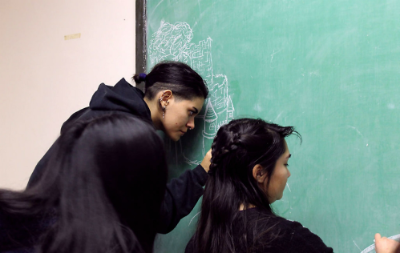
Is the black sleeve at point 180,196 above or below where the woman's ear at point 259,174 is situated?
below

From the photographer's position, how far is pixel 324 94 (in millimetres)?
883

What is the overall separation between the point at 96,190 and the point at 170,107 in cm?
60

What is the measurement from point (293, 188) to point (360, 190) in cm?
19

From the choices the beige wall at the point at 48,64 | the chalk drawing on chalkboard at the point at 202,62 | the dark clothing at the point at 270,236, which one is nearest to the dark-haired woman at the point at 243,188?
the dark clothing at the point at 270,236

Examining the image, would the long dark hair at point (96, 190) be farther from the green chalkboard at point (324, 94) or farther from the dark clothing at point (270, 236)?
the green chalkboard at point (324, 94)

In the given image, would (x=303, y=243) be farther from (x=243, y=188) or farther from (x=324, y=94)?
(x=324, y=94)

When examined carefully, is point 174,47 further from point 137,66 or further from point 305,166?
point 305,166

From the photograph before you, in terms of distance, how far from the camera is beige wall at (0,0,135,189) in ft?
4.64

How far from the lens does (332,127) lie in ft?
2.85

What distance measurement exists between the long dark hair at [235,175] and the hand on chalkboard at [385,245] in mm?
252

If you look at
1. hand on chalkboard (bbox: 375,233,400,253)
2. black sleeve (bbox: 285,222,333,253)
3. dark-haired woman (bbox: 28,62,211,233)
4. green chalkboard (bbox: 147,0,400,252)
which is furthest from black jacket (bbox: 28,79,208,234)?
hand on chalkboard (bbox: 375,233,400,253)

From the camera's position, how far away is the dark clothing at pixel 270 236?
27.7 inches

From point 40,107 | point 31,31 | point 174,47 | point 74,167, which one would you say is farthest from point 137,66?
point 74,167

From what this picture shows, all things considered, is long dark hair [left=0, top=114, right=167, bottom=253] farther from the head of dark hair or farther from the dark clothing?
the head of dark hair
